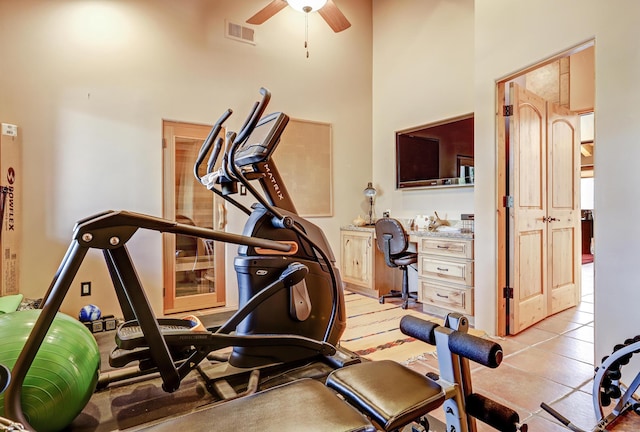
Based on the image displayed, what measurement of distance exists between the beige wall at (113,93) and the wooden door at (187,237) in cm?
11

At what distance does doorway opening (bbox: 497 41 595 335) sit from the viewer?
3.04 meters

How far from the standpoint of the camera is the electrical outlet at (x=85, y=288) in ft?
11.3

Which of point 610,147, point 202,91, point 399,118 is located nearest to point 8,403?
point 610,147

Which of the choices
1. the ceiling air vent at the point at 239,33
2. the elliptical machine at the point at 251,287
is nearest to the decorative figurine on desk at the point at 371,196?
the ceiling air vent at the point at 239,33

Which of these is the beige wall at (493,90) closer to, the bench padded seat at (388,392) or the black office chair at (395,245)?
the black office chair at (395,245)

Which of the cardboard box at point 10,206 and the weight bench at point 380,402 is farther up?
the cardboard box at point 10,206

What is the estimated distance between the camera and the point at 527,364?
99.7 inches

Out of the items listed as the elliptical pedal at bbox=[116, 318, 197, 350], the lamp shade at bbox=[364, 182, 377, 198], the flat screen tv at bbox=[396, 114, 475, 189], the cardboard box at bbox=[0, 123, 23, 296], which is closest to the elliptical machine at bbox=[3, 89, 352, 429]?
the elliptical pedal at bbox=[116, 318, 197, 350]

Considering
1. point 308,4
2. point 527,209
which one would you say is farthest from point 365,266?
point 308,4

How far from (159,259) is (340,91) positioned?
10.3 feet

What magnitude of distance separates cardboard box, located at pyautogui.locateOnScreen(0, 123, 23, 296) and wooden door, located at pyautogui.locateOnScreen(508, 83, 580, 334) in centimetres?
422

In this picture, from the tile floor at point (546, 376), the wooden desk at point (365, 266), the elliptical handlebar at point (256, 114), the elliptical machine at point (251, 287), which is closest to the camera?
the elliptical machine at point (251, 287)

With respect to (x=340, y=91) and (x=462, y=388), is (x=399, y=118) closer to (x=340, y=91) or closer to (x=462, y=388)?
(x=340, y=91)

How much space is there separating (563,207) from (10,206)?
16.9ft
